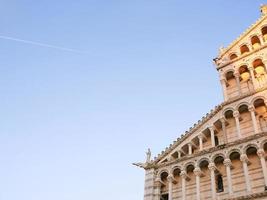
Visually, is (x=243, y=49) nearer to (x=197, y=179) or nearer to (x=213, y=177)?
(x=213, y=177)

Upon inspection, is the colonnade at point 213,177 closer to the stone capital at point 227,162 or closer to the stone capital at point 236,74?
the stone capital at point 227,162

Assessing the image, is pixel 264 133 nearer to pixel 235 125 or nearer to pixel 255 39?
pixel 235 125

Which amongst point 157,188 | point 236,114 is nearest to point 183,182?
Result: point 157,188

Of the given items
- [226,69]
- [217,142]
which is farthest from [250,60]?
[217,142]

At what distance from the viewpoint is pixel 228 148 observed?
19.1m

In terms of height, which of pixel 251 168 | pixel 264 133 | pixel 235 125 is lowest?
pixel 251 168

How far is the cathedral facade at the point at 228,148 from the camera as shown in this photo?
1809 cm

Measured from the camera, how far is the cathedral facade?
18091mm

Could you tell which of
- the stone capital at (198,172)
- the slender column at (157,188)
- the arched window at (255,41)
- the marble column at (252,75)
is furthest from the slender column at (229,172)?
the arched window at (255,41)

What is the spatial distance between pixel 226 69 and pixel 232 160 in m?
6.99

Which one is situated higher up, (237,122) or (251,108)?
(251,108)

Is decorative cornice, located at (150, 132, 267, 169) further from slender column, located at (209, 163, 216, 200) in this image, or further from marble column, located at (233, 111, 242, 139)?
slender column, located at (209, 163, 216, 200)

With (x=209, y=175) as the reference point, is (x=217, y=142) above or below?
above

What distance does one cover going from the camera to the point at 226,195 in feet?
58.7
